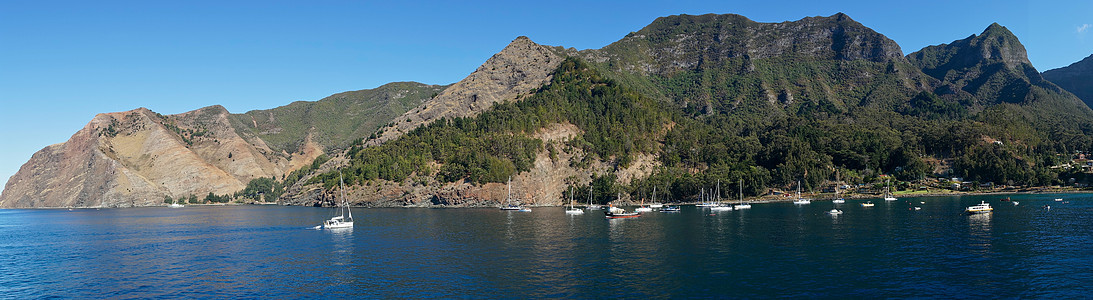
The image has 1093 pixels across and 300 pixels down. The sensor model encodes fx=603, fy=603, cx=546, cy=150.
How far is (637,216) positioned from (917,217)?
6908 cm

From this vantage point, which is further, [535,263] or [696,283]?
[535,263]

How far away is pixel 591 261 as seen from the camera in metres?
85.7

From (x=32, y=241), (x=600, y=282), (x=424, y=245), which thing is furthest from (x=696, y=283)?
(x=32, y=241)

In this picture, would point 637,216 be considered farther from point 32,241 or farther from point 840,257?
point 32,241

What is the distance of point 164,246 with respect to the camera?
116312 millimetres

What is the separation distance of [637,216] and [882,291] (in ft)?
362

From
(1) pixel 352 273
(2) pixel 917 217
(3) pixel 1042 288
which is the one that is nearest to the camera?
(3) pixel 1042 288

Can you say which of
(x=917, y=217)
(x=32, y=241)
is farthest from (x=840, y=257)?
(x=32, y=241)

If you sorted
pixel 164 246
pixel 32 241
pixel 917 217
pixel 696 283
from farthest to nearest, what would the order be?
pixel 917 217
pixel 32 241
pixel 164 246
pixel 696 283

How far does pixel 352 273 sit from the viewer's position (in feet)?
264

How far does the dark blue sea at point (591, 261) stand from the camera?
6694cm

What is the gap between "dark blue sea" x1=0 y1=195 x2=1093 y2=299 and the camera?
220 ft

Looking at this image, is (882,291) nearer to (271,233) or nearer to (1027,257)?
(1027,257)

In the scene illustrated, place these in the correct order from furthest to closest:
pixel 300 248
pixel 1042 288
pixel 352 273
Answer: pixel 300 248
pixel 352 273
pixel 1042 288
